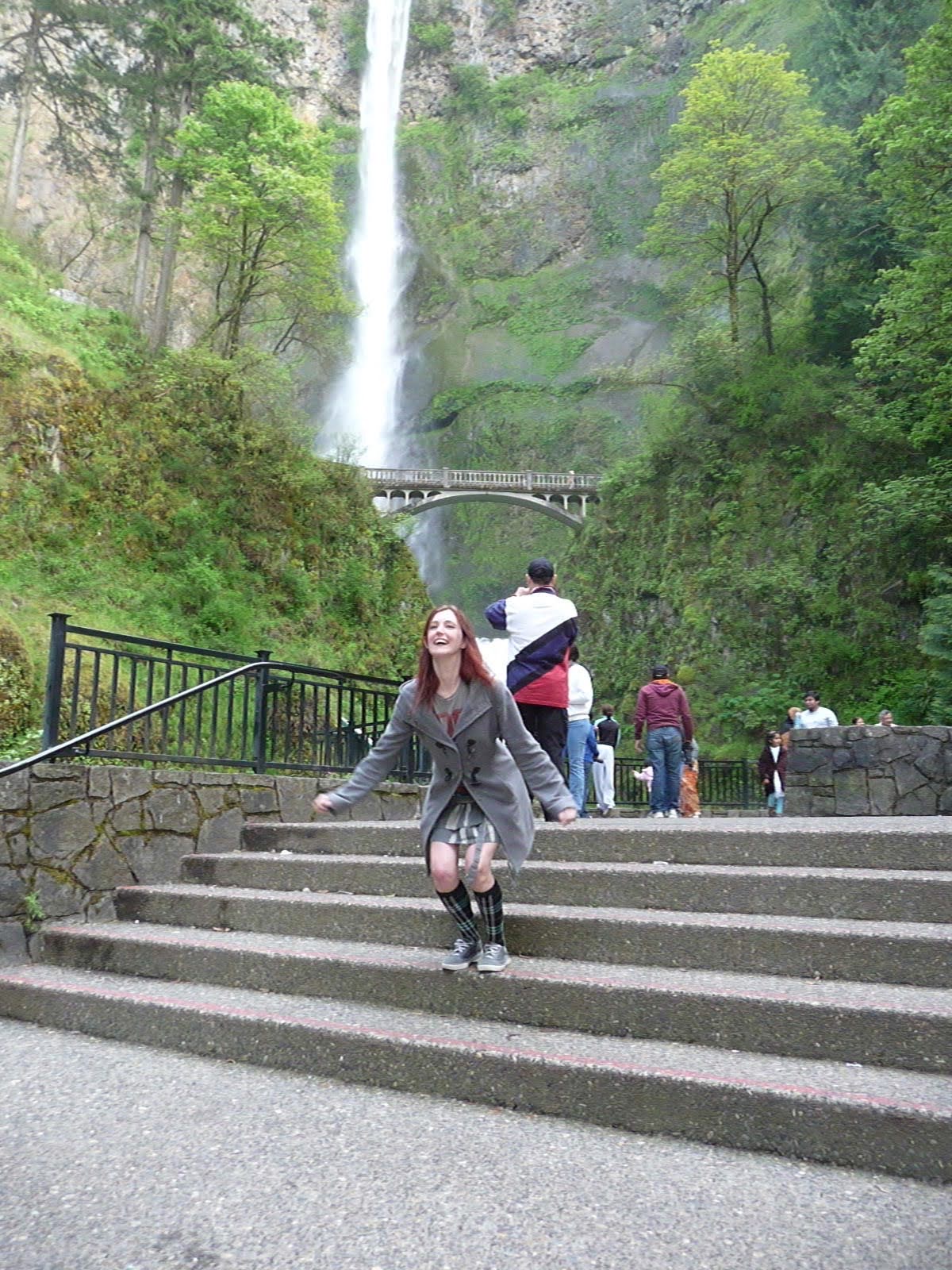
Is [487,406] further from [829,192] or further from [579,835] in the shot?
[579,835]

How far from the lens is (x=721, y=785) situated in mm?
19969

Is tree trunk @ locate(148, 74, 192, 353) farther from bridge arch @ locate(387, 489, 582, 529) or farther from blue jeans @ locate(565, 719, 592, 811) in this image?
bridge arch @ locate(387, 489, 582, 529)

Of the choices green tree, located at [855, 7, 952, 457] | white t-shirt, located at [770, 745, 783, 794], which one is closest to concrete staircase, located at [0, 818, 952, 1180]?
white t-shirt, located at [770, 745, 783, 794]

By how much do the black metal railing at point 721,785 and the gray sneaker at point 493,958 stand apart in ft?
50.7

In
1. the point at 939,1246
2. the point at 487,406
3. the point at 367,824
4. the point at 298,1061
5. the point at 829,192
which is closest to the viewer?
the point at 939,1246

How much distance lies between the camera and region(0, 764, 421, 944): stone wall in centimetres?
537

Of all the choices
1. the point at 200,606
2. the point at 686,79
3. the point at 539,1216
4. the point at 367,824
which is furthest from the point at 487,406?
the point at 539,1216

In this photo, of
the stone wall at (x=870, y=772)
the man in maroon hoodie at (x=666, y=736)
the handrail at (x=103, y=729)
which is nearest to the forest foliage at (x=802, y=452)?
the stone wall at (x=870, y=772)

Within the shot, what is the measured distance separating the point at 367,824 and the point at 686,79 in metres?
60.6

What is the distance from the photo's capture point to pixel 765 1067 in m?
3.34

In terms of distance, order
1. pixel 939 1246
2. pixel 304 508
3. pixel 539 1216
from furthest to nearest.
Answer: pixel 304 508, pixel 539 1216, pixel 939 1246

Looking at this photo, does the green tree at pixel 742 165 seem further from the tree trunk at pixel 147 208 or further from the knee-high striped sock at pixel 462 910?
the knee-high striped sock at pixel 462 910

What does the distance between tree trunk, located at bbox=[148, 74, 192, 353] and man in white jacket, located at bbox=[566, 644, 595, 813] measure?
52.5 ft

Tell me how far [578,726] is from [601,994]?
16.5 ft
